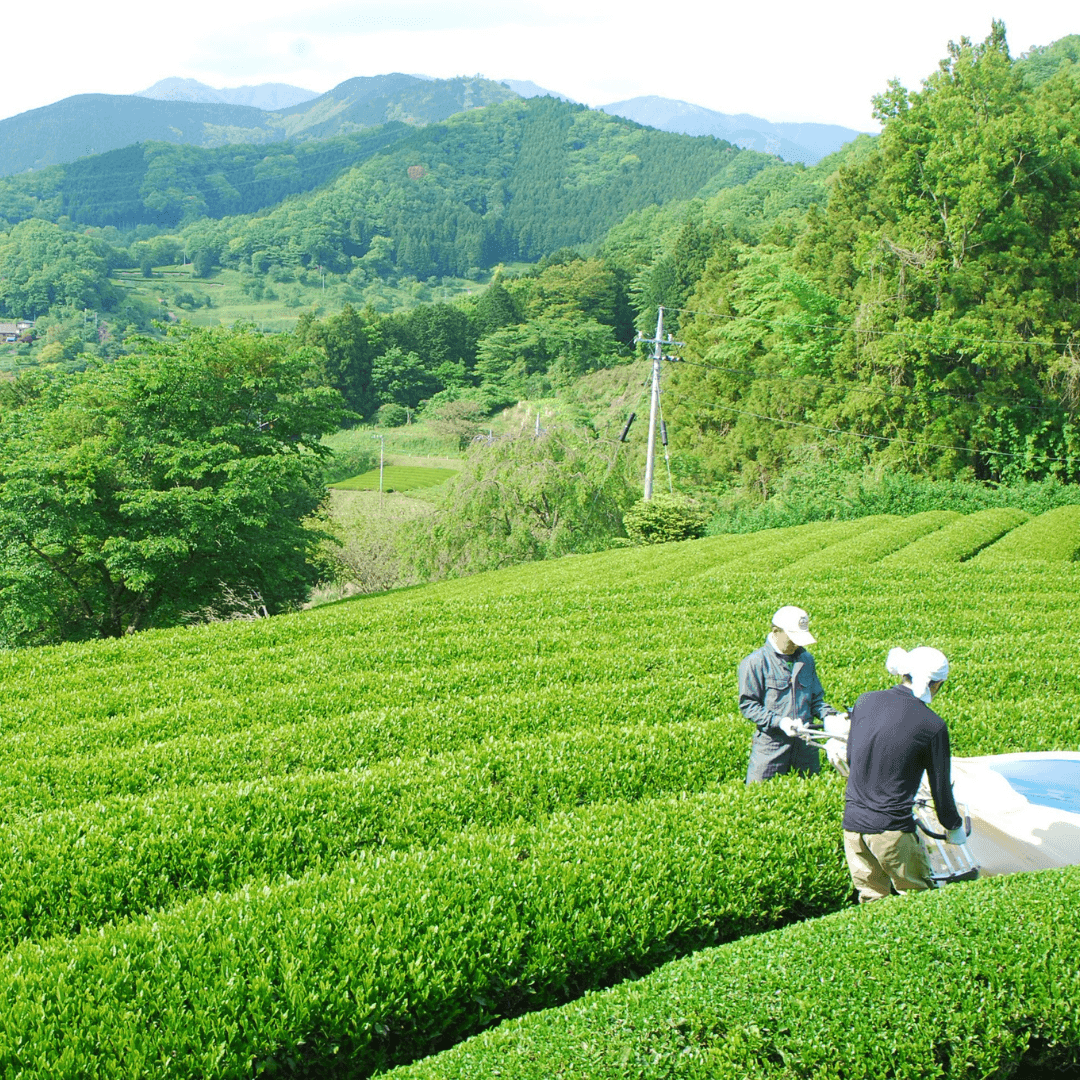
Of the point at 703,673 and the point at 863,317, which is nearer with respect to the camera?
the point at 703,673

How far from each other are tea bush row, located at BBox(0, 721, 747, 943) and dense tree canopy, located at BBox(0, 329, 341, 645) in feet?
55.2

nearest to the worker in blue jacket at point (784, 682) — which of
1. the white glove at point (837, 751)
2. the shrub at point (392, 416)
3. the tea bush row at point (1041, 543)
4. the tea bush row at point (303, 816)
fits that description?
the white glove at point (837, 751)

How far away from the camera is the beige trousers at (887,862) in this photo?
18.6 feet

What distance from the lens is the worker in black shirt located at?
523cm

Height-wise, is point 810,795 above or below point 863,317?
below

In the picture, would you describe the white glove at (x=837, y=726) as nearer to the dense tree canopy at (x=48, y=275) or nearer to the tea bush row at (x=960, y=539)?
the tea bush row at (x=960, y=539)

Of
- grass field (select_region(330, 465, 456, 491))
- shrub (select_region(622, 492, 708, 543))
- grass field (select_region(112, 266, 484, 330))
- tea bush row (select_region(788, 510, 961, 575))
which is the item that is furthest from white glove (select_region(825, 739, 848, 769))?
grass field (select_region(112, 266, 484, 330))

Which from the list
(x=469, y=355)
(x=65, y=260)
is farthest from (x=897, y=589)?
(x=65, y=260)

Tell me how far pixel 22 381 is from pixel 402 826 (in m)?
53.6

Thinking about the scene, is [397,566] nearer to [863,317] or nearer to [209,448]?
[209,448]

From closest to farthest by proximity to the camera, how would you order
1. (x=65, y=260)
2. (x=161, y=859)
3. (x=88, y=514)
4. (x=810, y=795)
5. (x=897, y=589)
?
(x=161, y=859) < (x=810, y=795) < (x=897, y=589) < (x=88, y=514) < (x=65, y=260)

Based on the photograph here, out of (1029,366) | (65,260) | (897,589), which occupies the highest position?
(65,260)

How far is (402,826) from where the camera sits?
23.6ft

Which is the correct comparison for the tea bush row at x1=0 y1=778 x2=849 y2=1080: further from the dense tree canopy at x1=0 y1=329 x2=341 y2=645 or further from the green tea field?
the dense tree canopy at x1=0 y1=329 x2=341 y2=645
